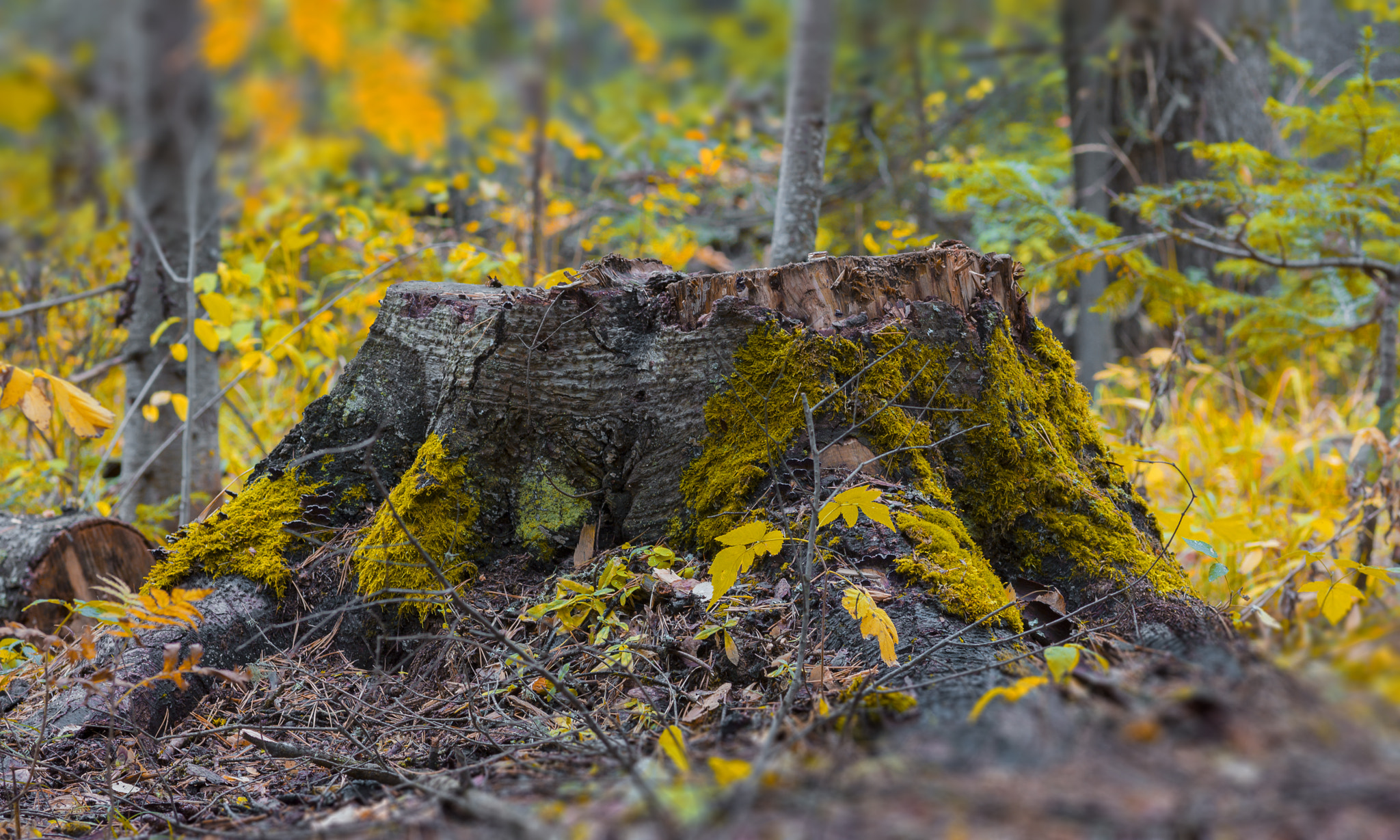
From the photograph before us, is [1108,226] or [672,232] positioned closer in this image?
[1108,226]

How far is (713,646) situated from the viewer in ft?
7.04

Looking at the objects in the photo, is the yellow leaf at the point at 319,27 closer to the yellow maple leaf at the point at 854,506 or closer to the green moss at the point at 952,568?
the yellow maple leaf at the point at 854,506

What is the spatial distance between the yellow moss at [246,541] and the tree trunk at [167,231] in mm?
1089

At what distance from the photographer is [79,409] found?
2.45m

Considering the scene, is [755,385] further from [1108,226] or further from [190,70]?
[1108,226]

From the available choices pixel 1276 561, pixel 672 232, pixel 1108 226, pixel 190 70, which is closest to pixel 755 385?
pixel 190 70

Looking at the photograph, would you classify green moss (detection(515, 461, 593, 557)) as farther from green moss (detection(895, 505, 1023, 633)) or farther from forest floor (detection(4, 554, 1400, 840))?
green moss (detection(895, 505, 1023, 633))

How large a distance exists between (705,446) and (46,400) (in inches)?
74.8

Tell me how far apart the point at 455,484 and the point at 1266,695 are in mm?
2333

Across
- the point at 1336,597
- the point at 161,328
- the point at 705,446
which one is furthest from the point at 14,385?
the point at 1336,597

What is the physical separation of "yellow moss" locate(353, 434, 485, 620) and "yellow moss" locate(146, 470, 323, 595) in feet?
0.97

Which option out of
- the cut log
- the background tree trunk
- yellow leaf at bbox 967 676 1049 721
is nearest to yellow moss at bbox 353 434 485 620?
the cut log

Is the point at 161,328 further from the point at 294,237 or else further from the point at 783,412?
the point at 783,412

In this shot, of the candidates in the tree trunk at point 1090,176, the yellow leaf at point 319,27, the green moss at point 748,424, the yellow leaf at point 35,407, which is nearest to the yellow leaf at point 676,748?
the green moss at point 748,424
